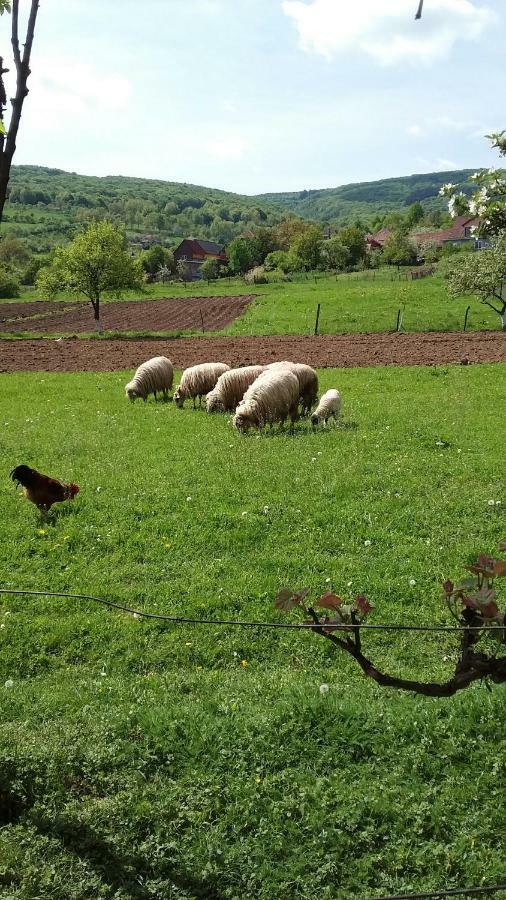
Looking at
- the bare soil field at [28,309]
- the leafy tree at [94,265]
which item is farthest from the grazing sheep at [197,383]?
the bare soil field at [28,309]

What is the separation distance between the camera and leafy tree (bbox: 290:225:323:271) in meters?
103

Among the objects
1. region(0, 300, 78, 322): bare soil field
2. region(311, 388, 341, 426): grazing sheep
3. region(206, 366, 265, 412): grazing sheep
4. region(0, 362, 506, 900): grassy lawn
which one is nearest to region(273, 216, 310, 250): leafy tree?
region(0, 300, 78, 322): bare soil field

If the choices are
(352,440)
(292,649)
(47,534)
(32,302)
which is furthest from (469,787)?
(32,302)

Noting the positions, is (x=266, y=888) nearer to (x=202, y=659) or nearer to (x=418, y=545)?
(x=202, y=659)

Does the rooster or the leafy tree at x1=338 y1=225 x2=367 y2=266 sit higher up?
the leafy tree at x1=338 y1=225 x2=367 y2=266

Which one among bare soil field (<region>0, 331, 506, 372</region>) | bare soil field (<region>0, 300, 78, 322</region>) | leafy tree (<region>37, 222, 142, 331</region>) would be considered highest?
leafy tree (<region>37, 222, 142, 331</region>)

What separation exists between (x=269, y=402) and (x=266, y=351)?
16.4m

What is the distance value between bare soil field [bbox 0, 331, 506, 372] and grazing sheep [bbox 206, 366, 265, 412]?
7.18 metres

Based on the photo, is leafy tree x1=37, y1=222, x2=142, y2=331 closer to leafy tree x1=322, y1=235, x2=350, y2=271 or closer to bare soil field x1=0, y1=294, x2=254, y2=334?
bare soil field x1=0, y1=294, x2=254, y2=334

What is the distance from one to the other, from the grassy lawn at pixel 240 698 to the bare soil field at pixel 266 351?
16138mm

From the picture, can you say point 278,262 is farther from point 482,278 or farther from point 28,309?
point 482,278

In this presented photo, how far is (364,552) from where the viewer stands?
356 inches

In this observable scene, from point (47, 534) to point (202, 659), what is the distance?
4.16 metres

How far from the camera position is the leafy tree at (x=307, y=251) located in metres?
103
